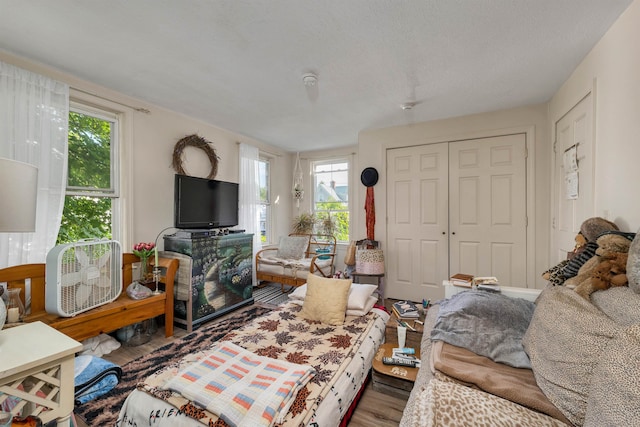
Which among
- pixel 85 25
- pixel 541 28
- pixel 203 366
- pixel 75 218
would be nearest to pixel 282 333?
pixel 203 366

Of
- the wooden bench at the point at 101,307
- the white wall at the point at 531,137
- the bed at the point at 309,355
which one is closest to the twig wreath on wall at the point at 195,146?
the wooden bench at the point at 101,307

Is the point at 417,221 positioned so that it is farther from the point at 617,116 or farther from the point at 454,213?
the point at 617,116

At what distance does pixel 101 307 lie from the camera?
7.25 ft

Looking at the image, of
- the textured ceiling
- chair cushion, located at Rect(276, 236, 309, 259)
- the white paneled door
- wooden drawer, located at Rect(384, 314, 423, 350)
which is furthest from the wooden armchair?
the textured ceiling

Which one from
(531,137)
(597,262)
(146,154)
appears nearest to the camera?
(597,262)

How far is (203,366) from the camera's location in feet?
4.59

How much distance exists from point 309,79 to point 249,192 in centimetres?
229

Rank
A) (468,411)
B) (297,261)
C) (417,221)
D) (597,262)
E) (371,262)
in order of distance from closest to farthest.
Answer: (468,411) → (597,262) → (371,262) → (417,221) → (297,261)

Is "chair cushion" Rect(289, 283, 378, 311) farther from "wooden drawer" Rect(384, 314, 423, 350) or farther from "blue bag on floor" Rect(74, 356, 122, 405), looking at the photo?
"blue bag on floor" Rect(74, 356, 122, 405)

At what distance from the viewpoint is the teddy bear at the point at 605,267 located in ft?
4.20

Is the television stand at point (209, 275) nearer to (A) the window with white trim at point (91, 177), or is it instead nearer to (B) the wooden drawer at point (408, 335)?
(A) the window with white trim at point (91, 177)

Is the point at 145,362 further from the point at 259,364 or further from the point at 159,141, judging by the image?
the point at 159,141

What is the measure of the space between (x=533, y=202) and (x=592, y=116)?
1.28m

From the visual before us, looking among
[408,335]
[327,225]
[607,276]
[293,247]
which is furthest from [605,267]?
[327,225]
